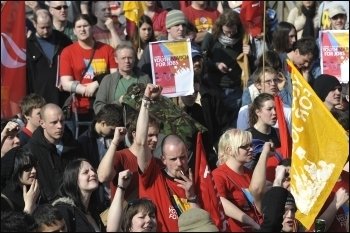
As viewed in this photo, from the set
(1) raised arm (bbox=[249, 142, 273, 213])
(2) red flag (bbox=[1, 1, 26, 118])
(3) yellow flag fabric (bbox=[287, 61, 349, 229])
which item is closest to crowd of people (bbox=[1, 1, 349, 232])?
(1) raised arm (bbox=[249, 142, 273, 213])

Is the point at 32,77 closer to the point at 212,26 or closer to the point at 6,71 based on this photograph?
the point at 6,71

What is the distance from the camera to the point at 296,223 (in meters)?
11.1

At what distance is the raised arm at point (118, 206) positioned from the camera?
9.75m

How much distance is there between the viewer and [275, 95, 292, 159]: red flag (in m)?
12.4

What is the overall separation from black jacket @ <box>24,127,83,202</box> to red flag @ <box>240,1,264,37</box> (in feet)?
12.8

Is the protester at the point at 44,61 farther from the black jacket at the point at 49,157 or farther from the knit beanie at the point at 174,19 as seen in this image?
the black jacket at the point at 49,157

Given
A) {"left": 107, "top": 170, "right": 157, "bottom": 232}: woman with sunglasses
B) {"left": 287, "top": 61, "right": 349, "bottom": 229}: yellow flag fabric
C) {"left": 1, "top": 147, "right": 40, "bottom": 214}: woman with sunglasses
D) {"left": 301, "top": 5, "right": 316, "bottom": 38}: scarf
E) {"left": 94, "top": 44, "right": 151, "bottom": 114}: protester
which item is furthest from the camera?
{"left": 301, "top": 5, "right": 316, "bottom": 38}: scarf

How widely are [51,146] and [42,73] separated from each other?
2.90 meters

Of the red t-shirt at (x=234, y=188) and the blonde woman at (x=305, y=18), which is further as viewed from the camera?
the blonde woman at (x=305, y=18)

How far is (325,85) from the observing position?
14016 mm

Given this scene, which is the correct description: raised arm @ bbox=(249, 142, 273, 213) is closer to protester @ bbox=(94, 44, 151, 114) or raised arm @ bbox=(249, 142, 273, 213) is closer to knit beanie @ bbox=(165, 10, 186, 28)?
protester @ bbox=(94, 44, 151, 114)

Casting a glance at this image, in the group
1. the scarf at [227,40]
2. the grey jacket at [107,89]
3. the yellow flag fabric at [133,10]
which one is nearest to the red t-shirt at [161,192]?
the grey jacket at [107,89]

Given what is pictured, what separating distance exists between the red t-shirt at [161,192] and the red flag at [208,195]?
0.16m

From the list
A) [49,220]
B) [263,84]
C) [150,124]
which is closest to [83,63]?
[263,84]
